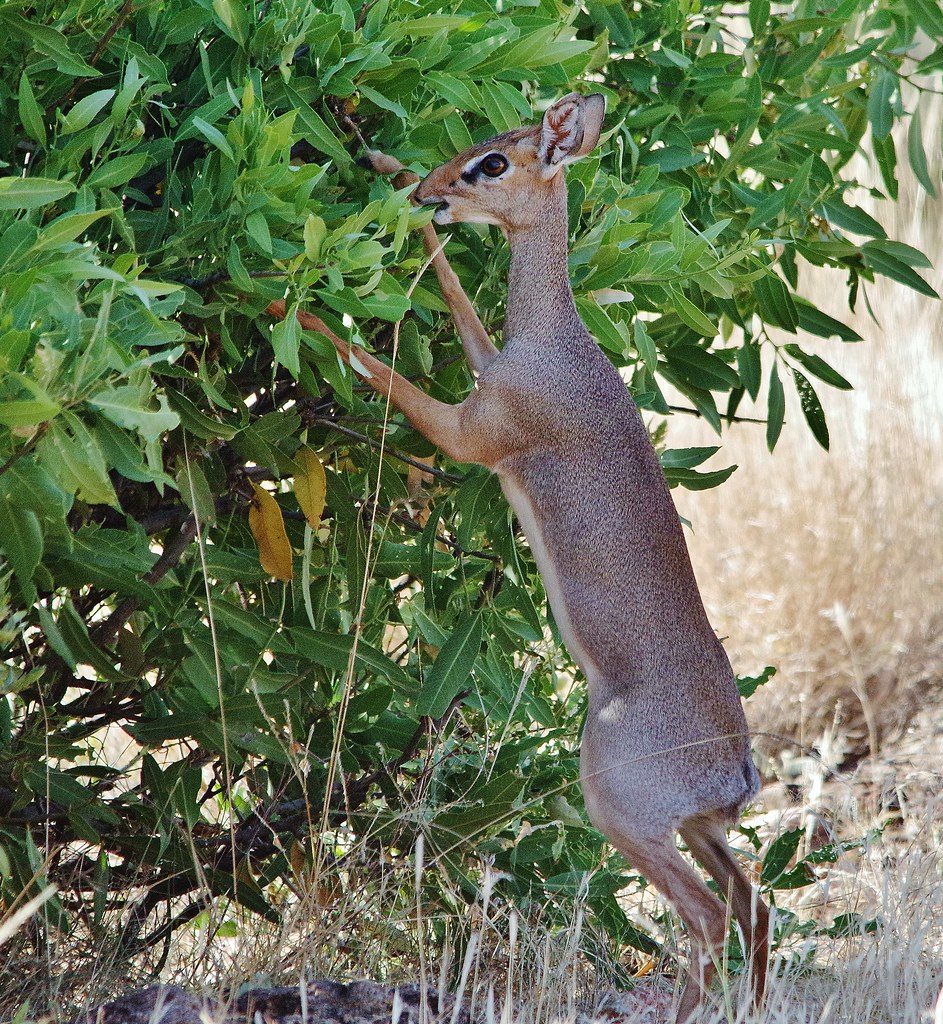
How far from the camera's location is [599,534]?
11.4ft

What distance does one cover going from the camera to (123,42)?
256cm

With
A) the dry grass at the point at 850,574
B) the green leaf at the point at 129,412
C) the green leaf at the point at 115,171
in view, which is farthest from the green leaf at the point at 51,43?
the dry grass at the point at 850,574

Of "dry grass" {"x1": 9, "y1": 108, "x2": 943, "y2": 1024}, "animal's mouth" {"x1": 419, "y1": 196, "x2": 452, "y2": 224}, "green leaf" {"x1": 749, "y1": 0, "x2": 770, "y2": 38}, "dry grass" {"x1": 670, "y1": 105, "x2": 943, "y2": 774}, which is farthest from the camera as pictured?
"dry grass" {"x1": 670, "y1": 105, "x2": 943, "y2": 774}

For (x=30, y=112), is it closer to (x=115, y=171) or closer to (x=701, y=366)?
(x=115, y=171)

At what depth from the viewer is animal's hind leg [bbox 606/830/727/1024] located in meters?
3.27

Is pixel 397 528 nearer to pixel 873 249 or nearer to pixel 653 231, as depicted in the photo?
pixel 653 231

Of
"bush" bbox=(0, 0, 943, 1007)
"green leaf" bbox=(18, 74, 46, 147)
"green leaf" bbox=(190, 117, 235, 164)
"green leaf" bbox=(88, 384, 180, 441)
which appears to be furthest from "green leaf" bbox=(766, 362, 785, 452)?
"green leaf" bbox=(88, 384, 180, 441)

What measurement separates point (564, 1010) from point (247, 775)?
1.08 m

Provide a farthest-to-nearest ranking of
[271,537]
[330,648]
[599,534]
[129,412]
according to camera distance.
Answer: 1. [599,534]
2. [330,648]
3. [271,537]
4. [129,412]

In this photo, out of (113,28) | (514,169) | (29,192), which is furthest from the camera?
(514,169)

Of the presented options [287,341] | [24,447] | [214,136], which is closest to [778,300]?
[287,341]

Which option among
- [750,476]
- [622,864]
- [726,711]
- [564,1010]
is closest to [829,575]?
[750,476]

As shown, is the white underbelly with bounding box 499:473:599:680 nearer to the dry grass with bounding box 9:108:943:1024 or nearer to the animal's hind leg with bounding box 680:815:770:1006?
the animal's hind leg with bounding box 680:815:770:1006

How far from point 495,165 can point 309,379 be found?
109 centimetres
